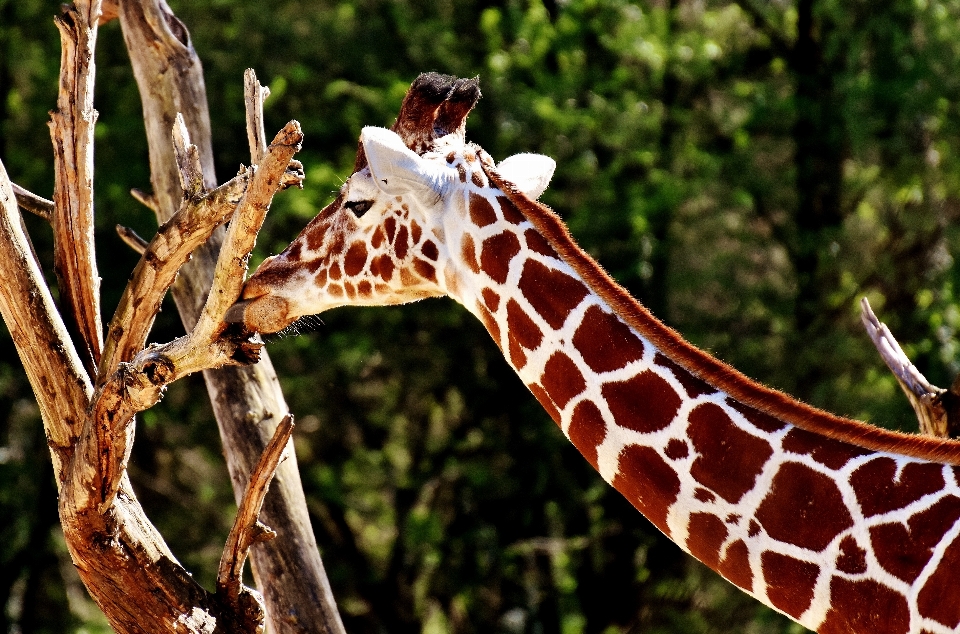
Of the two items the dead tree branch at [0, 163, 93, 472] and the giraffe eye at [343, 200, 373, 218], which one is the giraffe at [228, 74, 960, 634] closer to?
the giraffe eye at [343, 200, 373, 218]

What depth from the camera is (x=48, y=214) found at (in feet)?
12.9

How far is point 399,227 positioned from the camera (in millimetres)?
3291

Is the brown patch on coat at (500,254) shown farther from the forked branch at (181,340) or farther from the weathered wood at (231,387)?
the weathered wood at (231,387)

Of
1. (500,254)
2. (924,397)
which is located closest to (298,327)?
(500,254)

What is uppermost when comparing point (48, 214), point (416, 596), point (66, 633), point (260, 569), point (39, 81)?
point (39, 81)

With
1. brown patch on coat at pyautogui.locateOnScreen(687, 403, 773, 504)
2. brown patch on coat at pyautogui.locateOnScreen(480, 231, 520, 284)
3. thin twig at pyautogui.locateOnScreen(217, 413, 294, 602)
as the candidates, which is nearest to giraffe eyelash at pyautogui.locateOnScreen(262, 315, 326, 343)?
thin twig at pyautogui.locateOnScreen(217, 413, 294, 602)

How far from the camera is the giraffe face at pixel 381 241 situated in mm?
3209

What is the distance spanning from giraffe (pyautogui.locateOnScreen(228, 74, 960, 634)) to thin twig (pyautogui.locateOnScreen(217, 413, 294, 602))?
1.26 feet

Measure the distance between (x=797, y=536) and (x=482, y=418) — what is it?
676cm

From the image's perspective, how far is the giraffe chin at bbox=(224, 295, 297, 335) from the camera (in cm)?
337

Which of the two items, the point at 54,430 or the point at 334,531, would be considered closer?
the point at 54,430

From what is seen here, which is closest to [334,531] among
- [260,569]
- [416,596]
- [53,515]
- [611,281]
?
[416,596]

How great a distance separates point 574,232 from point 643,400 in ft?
18.8

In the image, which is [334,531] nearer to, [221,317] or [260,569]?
[260,569]
